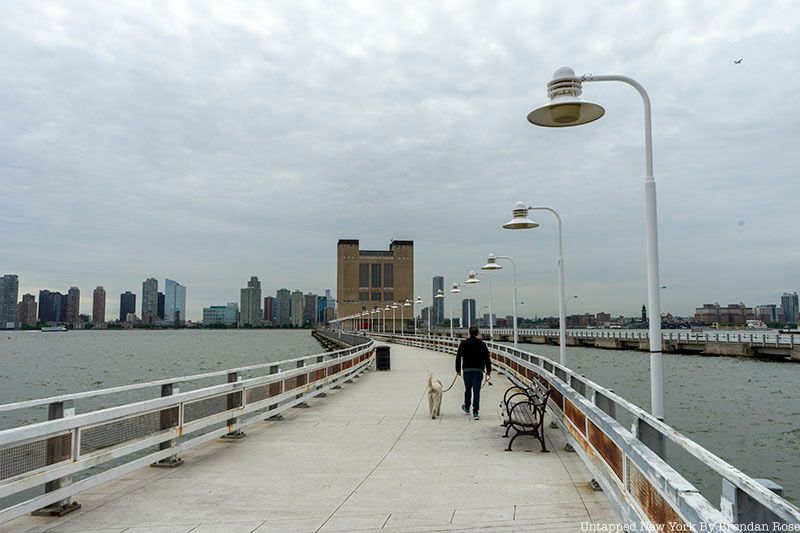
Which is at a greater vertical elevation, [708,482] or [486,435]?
[486,435]

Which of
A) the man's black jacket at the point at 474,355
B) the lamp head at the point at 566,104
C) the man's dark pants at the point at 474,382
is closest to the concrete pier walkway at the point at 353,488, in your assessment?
the man's dark pants at the point at 474,382

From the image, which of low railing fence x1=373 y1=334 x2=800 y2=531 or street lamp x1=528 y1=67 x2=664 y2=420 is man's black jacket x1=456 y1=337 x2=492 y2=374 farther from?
street lamp x1=528 y1=67 x2=664 y2=420

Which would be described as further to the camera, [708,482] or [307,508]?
Result: [708,482]

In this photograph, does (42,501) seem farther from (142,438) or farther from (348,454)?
(348,454)

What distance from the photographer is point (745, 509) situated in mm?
3213

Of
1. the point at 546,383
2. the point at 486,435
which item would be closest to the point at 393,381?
the point at 546,383

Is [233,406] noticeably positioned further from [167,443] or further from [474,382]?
[474,382]

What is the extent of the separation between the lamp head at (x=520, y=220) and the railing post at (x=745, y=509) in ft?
41.9

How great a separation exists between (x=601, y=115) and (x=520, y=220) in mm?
7916

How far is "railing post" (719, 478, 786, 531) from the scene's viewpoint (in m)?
3.06

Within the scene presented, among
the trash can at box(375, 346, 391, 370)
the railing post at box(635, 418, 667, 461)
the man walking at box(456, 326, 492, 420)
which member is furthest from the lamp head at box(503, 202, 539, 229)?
the trash can at box(375, 346, 391, 370)

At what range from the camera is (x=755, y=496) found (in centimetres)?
292

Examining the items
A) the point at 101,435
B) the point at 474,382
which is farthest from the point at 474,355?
the point at 101,435

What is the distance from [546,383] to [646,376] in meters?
39.5
